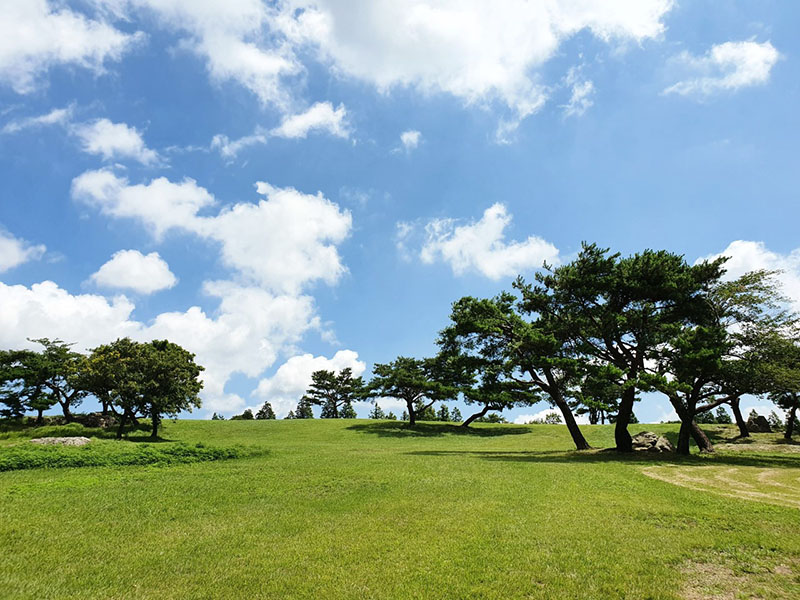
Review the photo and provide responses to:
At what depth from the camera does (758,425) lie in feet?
190

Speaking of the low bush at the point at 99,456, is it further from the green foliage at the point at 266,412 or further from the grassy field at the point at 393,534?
the green foliage at the point at 266,412

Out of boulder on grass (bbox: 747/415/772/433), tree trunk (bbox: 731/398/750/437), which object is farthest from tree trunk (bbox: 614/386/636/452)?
boulder on grass (bbox: 747/415/772/433)

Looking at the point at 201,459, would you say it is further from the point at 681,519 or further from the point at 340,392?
the point at 340,392

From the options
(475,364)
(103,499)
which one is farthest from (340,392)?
(103,499)

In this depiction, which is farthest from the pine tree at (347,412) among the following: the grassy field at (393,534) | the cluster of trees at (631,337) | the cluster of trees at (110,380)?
the grassy field at (393,534)

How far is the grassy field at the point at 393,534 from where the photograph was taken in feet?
25.1

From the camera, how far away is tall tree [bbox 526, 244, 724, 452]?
29.5 metres

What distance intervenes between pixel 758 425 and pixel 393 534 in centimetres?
6945

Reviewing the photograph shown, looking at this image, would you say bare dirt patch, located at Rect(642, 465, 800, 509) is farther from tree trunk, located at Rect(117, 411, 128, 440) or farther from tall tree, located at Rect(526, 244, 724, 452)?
tree trunk, located at Rect(117, 411, 128, 440)

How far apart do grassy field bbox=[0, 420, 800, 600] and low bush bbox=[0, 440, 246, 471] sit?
127 centimetres

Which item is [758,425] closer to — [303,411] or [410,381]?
[410,381]

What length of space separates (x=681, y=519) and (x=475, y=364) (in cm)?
2140

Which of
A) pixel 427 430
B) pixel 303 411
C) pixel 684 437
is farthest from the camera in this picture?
pixel 303 411

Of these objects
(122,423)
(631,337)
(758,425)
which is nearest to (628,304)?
(631,337)
